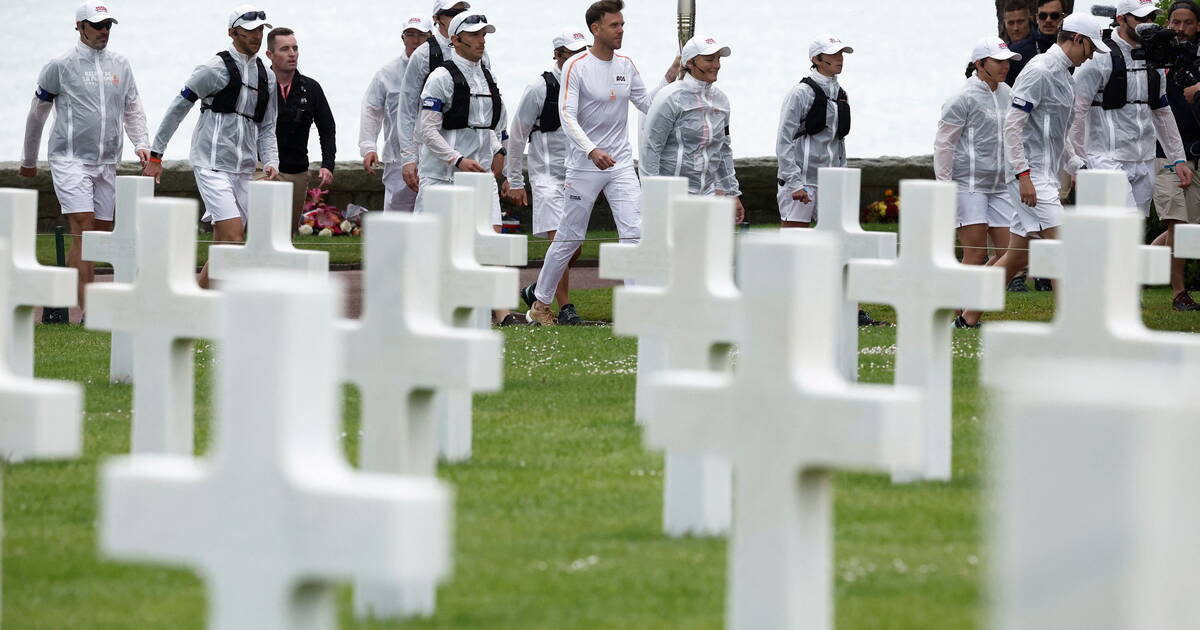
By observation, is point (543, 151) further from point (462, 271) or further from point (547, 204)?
point (462, 271)

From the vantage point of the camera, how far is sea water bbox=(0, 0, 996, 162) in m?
25.5

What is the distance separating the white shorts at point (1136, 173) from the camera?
11.8m

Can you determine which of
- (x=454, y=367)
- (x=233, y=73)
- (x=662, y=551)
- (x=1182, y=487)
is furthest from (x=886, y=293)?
(x=233, y=73)

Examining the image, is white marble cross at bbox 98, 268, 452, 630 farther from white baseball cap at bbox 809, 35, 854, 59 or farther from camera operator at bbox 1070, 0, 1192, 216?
camera operator at bbox 1070, 0, 1192, 216

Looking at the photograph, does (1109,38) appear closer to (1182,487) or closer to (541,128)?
(541,128)

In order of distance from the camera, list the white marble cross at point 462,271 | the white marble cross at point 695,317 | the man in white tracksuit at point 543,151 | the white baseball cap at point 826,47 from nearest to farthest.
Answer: the white marble cross at point 695,317, the white marble cross at point 462,271, the white baseball cap at point 826,47, the man in white tracksuit at point 543,151

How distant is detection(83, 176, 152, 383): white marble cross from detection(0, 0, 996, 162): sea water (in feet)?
53.3

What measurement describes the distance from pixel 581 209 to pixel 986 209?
2.30m

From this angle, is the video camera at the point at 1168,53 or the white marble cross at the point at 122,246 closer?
the white marble cross at the point at 122,246

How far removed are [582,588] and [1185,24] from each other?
8.82 meters

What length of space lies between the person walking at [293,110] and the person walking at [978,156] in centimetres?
374

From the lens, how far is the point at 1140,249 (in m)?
5.48

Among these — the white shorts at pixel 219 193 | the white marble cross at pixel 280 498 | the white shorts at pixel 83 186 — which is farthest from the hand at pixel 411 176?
the white marble cross at pixel 280 498

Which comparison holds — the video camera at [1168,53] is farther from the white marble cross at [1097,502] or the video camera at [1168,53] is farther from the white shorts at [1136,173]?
the white marble cross at [1097,502]
